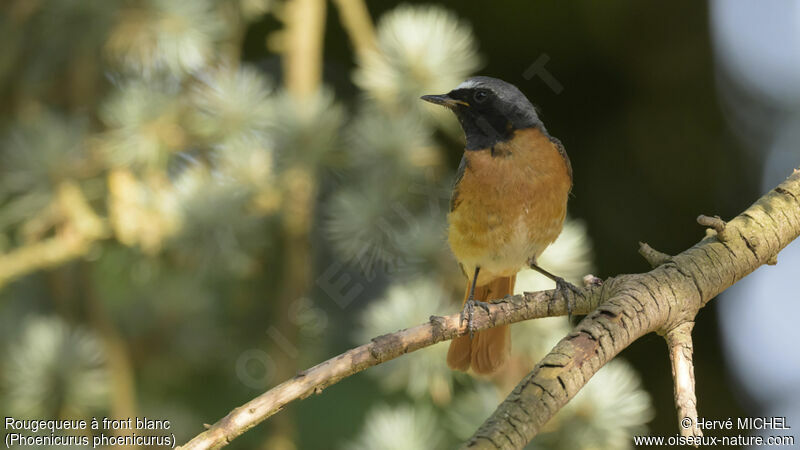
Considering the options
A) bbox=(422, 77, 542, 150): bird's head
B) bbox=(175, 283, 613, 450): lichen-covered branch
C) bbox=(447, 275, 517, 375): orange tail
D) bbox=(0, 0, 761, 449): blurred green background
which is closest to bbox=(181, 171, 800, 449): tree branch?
bbox=(175, 283, 613, 450): lichen-covered branch

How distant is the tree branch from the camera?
1.35 metres

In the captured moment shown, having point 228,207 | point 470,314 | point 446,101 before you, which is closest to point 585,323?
point 470,314

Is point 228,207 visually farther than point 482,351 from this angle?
Yes

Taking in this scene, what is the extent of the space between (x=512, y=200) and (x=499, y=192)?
59mm

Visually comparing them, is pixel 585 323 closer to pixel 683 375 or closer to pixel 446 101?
pixel 683 375

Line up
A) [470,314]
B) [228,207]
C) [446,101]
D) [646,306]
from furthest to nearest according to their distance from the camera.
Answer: [228,207]
[446,101]
[470,314]
[646,306]

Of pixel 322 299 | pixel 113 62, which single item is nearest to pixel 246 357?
pixel 322 299

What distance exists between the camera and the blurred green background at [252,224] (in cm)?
325

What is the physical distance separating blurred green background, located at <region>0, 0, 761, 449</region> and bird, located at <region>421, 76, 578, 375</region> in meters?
0.25

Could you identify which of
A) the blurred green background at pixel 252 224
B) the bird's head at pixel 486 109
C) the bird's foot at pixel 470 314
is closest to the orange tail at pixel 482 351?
the blurred green background at pixel 252 224

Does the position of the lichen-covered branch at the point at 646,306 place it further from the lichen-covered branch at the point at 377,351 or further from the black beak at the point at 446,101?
the black beak at the point at 446,101

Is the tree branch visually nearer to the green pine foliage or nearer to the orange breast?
the orange breast

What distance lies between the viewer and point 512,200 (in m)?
2.78

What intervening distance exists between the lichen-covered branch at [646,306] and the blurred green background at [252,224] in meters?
1.49
